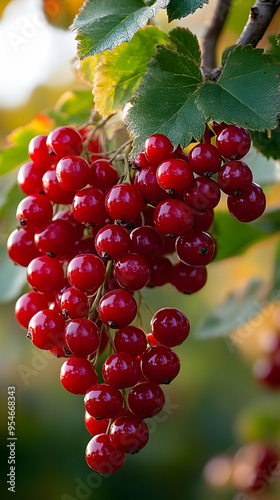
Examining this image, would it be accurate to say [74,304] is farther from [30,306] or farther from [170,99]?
[170,99]

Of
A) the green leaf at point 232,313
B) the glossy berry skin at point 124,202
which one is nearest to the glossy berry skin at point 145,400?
the glossy berry skin at point 124,202

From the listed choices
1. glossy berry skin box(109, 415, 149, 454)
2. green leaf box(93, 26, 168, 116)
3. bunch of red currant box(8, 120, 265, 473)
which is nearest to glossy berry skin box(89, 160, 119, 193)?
bunch of red currant box(8, 120, 265, 473)

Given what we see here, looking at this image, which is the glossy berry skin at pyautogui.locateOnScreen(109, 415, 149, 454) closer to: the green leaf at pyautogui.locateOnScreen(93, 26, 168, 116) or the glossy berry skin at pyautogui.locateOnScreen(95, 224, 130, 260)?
the glossy berry skin at pyautogui.locateOnScreen(95, 224, 130, 260)

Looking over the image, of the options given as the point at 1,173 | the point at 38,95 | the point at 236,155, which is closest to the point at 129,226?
the point at 236,155

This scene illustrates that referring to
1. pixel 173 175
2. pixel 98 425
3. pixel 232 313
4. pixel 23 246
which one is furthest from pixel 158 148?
pixel 232 313

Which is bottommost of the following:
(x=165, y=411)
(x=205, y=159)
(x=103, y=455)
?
(x=165, y=411)

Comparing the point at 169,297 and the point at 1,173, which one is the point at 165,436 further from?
the point at 1,173
